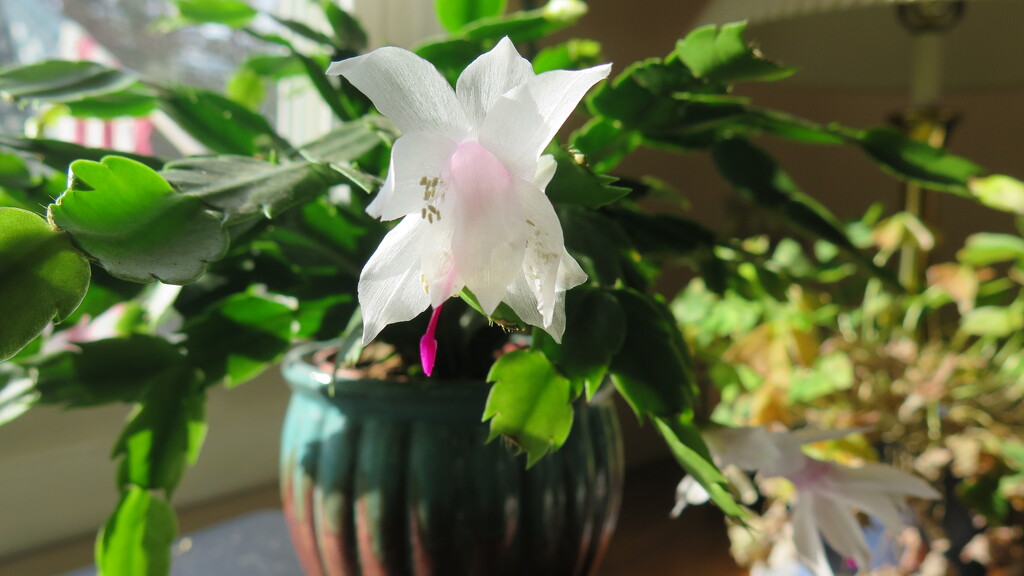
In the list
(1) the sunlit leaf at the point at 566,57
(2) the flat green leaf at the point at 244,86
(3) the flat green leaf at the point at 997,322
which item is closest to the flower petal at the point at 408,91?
(1) the sunlit leaf at the point at 566,57

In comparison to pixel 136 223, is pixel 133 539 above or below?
below

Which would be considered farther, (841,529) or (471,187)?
(841,529)

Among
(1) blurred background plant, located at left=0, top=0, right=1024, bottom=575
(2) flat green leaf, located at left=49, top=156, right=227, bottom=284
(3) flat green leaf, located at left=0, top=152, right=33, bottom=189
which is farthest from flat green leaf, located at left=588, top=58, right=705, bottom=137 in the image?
(3) flat green leaf, located at left=0, top=152, right=33, bottom=189

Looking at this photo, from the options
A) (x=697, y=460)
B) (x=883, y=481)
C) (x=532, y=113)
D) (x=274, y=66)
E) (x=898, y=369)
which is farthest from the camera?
(x=898, y=369)

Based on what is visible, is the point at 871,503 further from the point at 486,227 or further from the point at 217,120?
the point at 217,120

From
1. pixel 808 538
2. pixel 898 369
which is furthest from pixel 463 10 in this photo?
pixel 898 369

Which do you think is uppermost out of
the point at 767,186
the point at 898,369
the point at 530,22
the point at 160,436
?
the point at 530,22

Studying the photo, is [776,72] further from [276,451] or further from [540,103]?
[276,451]
